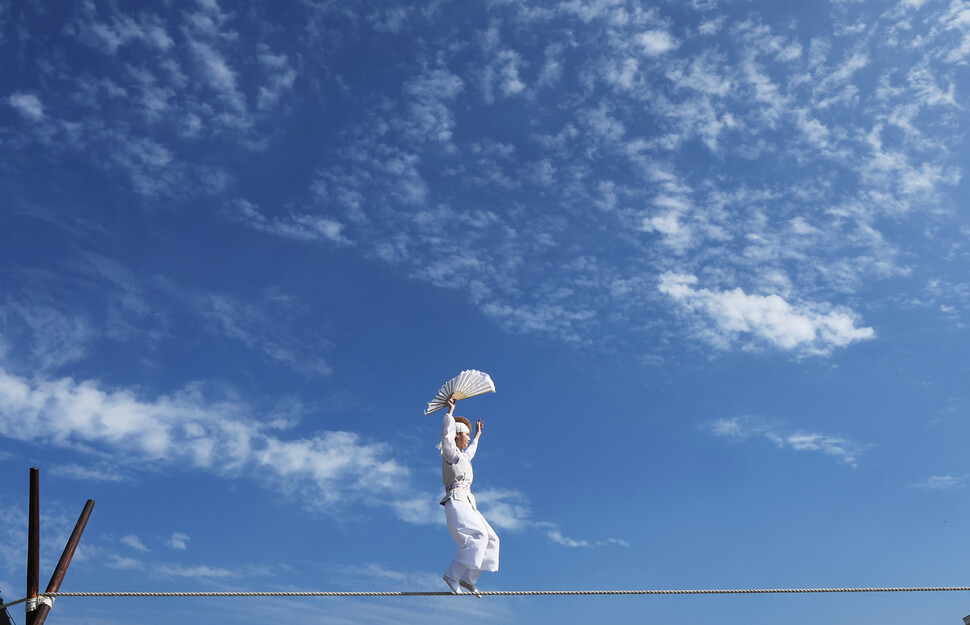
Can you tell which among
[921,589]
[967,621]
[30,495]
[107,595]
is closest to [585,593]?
[921,589]

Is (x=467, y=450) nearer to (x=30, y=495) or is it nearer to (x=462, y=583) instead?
(x=462, y=583)

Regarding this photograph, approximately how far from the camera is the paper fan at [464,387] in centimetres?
823

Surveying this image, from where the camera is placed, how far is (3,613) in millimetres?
7273

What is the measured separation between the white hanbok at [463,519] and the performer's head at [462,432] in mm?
94

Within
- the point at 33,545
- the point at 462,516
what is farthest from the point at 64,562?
Result: the point at 462,516

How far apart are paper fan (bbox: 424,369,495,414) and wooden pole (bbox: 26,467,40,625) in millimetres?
3506

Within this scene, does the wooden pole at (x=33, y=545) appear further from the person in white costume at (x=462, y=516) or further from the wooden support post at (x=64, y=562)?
the person in white costume at (x=462, y=516)

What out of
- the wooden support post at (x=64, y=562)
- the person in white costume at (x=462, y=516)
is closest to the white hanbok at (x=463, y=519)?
the person in white costume at (x=462, y=516)

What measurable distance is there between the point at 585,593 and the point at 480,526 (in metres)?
1.09

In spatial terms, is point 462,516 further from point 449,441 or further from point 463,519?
point 449,441

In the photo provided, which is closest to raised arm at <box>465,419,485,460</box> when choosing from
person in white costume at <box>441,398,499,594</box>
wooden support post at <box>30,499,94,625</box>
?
person in white costume at <box>441,398,499,594</box>

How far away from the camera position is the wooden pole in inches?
273

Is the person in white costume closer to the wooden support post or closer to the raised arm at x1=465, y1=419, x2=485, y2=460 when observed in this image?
the raised arm at x1=465, y1=419, x2=485, y2=460

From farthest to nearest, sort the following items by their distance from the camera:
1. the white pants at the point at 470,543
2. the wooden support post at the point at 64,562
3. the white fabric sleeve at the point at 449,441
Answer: the white fabric sleeve at the point at 449,441, the white pants at the point at 470,543, the wooden support post at the point at 64,562
